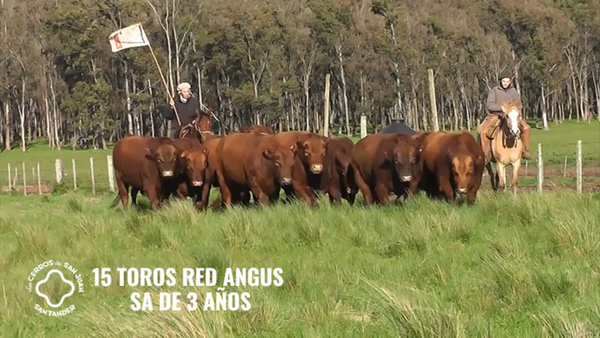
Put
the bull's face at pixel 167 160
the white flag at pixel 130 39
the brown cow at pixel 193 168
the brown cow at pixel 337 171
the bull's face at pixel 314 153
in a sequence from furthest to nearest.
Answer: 1. the white flag at pixel 130 39
2. the brown cow at pixel 193 168
3. the bull's face at pixel 167 160
4. the brown cow at pixel 337 171
5. the bull's face at pixel 314 153

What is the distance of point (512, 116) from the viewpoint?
1487 centimetres

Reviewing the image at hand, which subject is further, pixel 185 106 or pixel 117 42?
pixel 117 42

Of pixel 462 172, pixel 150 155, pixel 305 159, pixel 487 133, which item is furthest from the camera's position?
pixel 487 133

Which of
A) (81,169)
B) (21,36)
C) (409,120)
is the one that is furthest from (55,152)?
(409,120)

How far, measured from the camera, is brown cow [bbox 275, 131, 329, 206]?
1375 centimetres

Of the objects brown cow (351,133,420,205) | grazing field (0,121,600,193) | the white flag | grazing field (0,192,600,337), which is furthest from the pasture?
the white flag

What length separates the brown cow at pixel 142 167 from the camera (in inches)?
595

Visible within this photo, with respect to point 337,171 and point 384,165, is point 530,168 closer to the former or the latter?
point 337,171

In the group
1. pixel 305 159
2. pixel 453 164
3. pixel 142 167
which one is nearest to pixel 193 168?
pixel 142 167

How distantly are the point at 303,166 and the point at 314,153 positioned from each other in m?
0.38

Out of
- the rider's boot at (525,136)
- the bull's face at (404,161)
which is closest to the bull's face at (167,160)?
the bull's face at (404,161)

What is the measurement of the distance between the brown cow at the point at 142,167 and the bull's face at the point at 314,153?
9.19 ft

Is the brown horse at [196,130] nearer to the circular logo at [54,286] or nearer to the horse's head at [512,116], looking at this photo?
the horse's head at [512,116]

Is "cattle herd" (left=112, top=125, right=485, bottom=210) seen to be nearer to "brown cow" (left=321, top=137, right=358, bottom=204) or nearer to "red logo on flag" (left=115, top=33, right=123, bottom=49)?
"brown cow" (left=321, top=137, right=358, bottom=204)
